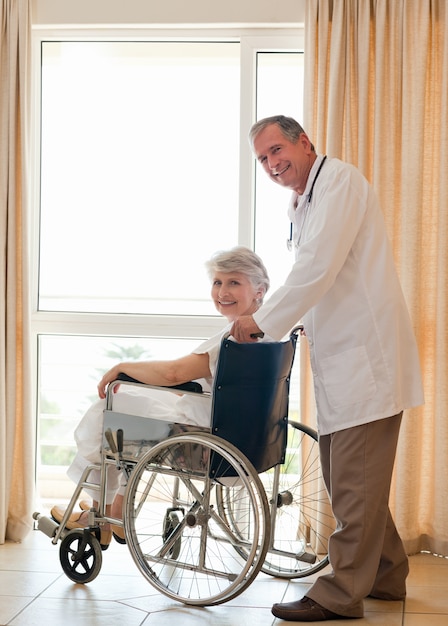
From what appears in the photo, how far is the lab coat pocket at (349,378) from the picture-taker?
8.11ft

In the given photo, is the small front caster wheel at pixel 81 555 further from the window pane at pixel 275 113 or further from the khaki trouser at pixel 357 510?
the window pane at pixel 275 113

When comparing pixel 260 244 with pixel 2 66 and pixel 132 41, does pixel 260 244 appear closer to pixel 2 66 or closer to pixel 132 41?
pixel 132 41

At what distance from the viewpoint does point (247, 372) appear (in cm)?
252

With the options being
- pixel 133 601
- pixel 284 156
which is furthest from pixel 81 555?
pixel 284 156

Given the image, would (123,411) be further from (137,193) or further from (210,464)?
(137,193)

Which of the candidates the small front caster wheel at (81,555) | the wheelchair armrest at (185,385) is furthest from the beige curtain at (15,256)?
the wheelchair armrest at (185,385)

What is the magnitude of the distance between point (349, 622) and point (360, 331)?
2.86 ft

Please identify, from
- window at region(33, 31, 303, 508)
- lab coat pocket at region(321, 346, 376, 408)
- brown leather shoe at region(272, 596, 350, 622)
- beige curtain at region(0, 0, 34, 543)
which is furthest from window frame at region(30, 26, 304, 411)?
brown leather shoe at region(272, 596, 350, 622)

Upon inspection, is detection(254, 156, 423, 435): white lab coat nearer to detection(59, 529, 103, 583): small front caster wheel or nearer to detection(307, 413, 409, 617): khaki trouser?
detection(307, 413, 409, 617): khaki trouser

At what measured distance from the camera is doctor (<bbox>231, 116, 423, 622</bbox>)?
2432 millimetres

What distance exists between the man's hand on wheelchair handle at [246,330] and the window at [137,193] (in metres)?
1.14

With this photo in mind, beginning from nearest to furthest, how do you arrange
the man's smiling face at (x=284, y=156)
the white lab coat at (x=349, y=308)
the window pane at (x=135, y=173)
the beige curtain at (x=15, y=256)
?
1. the white lab coat at (x=349, y=308)
2. the man's smiling face at (x=284, y=156)
3. the beige curtain at (x=15, y=256)
4. the window pane at (x=135, y=173)

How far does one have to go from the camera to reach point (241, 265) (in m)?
2.89

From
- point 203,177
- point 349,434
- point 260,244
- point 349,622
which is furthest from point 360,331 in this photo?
point 203,177
